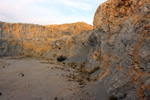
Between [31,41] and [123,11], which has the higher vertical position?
[123,11]

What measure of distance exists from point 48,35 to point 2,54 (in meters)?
36.6

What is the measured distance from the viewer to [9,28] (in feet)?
202

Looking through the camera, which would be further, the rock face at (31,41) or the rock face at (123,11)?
the rock face at (31,41)

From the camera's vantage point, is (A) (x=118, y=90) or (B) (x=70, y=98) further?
(B) (x=70, y=98)

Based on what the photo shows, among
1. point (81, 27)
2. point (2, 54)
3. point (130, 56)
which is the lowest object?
point (2, 54)

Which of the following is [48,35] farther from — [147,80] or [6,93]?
[147,80]

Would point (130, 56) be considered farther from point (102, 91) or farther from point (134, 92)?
point (102, 91)

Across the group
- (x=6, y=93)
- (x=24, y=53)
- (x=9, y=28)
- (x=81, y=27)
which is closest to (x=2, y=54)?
(x=24, y=53)

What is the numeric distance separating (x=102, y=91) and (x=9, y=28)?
69.5m

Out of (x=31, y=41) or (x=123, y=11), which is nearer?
(x=123, y=11)

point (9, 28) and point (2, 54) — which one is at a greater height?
point (9, 28)

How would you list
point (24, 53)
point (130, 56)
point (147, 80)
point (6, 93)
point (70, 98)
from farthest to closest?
1. point (24, 53)
2. point (6, 93)
3. point (70, 98)
4. point (130, 56)
5. point (147, 80)

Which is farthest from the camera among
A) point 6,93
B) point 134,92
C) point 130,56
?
point 6,93

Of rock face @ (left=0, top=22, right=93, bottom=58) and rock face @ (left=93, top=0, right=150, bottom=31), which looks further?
rock face @ (left=0, top=22, right=93, bottom=58)
